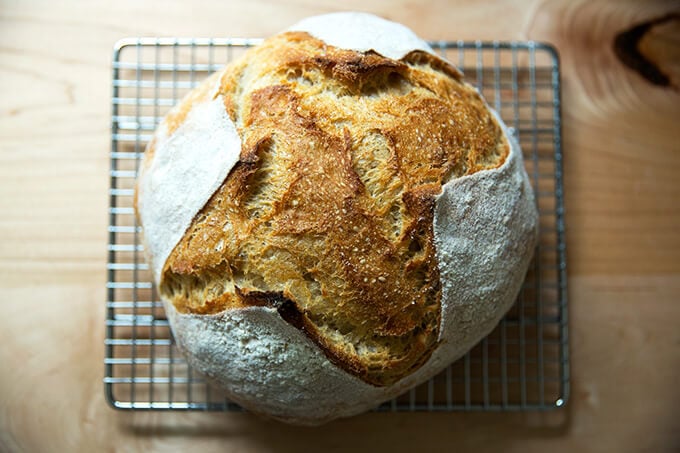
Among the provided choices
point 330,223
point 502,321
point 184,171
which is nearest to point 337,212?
point 330,223

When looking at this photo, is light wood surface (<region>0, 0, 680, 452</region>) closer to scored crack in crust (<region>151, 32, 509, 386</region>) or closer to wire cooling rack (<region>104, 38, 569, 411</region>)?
wire cooling rack (<region>104, 38, 569, 411</region>)

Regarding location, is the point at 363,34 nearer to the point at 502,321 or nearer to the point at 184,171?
the point at 184,171

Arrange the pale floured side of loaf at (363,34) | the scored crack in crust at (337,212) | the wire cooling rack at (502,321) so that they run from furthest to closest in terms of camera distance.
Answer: the wire cooling rack at (502,321)
the pale floured side of loaf at (363,34)
the scored crack in crust at (337,212)

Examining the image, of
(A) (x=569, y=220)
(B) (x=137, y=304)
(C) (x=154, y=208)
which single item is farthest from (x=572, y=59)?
(B) (x=137, y=304)

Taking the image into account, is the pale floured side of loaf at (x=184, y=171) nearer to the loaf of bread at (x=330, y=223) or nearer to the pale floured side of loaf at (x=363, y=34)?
the loaf of bread at (x=330, y=223)

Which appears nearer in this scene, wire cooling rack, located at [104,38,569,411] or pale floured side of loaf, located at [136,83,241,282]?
pale floured side of loaf, located at [136,83,241,282]

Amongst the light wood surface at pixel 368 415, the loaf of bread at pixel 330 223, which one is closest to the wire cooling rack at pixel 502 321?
the light wood surface at pixel 368 415

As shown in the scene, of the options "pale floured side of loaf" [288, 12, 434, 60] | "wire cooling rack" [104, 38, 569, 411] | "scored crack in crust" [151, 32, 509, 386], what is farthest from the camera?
"wire cooling rack" [104, 38, 569, 411]

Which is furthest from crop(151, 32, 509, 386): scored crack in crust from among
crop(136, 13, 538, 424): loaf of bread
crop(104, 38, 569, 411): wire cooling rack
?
crop(104, 38, 569, 411): wire cooling rack
